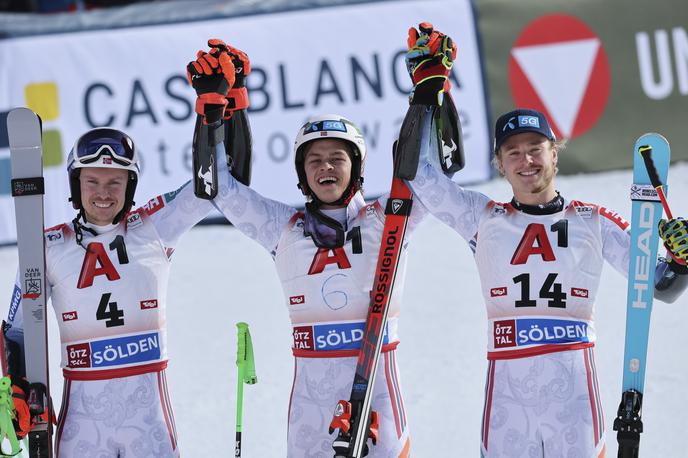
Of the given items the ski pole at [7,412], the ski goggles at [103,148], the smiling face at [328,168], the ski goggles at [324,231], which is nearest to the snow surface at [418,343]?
the ski pole at [7,412]

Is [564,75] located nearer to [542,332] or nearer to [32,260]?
[542,332]

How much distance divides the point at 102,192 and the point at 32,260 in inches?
18.3

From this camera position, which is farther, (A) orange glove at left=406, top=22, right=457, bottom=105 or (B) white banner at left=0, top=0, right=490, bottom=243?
(B) white banner at left=0, top=0, right=490, bottom=243

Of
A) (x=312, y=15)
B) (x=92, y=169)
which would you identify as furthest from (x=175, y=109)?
(x=92, y=169)

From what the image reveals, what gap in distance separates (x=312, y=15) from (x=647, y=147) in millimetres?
5596

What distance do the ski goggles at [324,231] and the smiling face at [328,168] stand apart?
0.33 ft

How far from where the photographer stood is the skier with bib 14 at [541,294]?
5270 mm

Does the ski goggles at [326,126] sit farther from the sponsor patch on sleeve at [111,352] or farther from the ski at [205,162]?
the sponsor patch on sleeve at [111,352]

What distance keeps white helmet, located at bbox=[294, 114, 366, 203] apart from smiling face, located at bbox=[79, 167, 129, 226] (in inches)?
34.9

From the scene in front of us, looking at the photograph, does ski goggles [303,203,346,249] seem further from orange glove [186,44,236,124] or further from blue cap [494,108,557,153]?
blue cap [494,108,557,153]

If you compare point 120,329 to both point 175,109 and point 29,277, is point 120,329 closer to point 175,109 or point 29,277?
point 29,277

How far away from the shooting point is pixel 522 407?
17.4 ft

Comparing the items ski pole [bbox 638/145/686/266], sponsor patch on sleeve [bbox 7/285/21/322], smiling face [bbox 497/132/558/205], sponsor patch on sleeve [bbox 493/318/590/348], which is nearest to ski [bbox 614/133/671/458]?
ski pole [bbox 638/145/686/266]

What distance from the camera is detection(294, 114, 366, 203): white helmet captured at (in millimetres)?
5609
